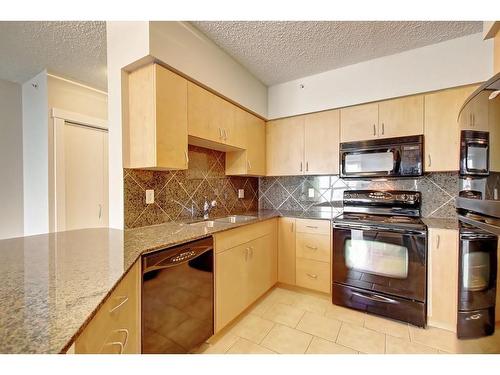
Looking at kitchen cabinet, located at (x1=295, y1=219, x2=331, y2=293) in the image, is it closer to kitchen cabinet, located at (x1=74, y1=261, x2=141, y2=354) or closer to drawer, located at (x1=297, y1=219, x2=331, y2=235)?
drawer, located at (x1=297, y1=219, x2=331, y2=235)

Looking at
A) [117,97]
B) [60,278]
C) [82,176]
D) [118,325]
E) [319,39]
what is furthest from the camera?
[82,176]

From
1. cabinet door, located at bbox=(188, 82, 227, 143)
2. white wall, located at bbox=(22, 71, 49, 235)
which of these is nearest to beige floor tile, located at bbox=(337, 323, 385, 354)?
cabinet door, located at bbox=(188, 82, 227, 143)

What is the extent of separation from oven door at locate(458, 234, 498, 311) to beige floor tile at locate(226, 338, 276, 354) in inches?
48.4

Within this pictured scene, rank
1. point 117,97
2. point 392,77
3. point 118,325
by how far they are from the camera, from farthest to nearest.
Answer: point 392,77, point 117,97, point 118,325

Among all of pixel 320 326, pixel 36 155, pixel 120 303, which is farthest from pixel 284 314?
pixel 36 155

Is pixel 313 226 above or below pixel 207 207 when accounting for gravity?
below

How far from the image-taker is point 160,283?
1220 millimetres

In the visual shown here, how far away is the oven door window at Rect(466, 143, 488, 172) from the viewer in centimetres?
80

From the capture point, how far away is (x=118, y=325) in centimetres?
91

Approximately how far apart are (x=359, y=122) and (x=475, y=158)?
5.25 ft

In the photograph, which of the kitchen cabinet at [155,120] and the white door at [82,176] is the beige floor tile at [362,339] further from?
the white door at [82,176]

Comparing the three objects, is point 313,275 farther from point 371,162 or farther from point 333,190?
point 371,162
